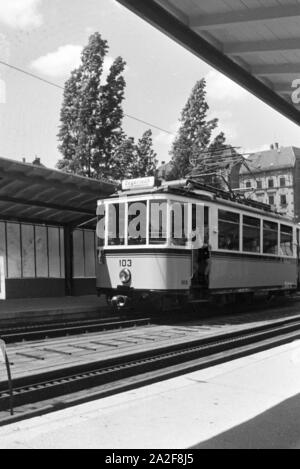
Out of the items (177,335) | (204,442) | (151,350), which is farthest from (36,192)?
(204,442)

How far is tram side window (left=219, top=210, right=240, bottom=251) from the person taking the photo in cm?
1290

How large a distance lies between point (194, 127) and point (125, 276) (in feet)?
54.5

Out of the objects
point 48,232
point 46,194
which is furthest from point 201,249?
Result: point 48,232

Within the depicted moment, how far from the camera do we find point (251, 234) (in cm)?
1440

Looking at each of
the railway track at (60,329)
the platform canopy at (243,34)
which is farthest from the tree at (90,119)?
the platform canopy at (243,34)

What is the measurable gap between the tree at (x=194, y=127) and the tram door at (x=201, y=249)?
536 inches

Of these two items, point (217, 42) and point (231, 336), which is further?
point (231, 336)

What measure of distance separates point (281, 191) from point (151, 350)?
76624 mm

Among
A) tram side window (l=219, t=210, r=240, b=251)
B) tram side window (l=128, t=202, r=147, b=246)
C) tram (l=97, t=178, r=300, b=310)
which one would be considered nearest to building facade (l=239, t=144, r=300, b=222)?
tram side window (l=219, t=210, r=240, b=251)

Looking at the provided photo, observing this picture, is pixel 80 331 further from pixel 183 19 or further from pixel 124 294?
pixel 183 19

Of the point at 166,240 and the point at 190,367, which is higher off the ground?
the point at 166,240

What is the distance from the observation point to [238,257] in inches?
538

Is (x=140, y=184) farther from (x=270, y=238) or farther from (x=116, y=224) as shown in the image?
(x=270, y=238)

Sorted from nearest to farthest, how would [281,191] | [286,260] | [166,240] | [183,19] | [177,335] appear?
[183,19] → [177,335] → [166,240] → [286,260] → [281,191]
